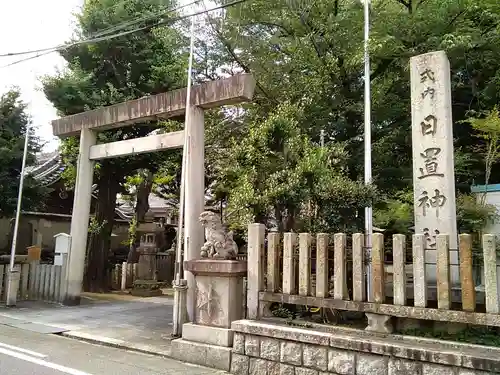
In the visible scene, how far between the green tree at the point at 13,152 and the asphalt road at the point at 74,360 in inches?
258

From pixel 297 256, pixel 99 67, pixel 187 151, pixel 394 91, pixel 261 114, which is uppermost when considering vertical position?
pixel 99 67

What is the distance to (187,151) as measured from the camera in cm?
900

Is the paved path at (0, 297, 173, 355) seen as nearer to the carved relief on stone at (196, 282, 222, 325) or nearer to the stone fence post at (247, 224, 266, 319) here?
the carved relief on stone at (196, 282, 222, 325)

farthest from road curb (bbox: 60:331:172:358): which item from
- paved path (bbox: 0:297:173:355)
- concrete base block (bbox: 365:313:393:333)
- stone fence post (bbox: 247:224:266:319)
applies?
concrete base block (bbox: 365:313:393:333)

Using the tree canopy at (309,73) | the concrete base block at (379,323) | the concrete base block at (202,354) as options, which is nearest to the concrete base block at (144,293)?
the tree canopy at (309,73)

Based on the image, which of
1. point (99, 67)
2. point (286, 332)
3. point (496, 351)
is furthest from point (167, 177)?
point (496, 351)

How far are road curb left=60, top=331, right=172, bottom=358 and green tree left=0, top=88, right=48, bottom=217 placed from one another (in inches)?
262

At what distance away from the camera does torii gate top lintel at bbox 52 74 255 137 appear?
873 cm

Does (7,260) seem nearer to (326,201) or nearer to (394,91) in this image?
(326,201)

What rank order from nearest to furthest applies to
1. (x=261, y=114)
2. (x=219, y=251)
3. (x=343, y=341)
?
(x=343, y=341) → (x=219, y=251) → (x=261, y=114)

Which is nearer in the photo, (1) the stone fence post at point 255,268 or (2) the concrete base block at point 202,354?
(2) the concrete base block at point 202,354

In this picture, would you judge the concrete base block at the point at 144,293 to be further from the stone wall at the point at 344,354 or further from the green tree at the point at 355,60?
the stone wall at the point at 344,354

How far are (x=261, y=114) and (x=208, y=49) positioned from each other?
319 centimetres

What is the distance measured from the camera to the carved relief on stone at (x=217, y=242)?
23.4 ft
